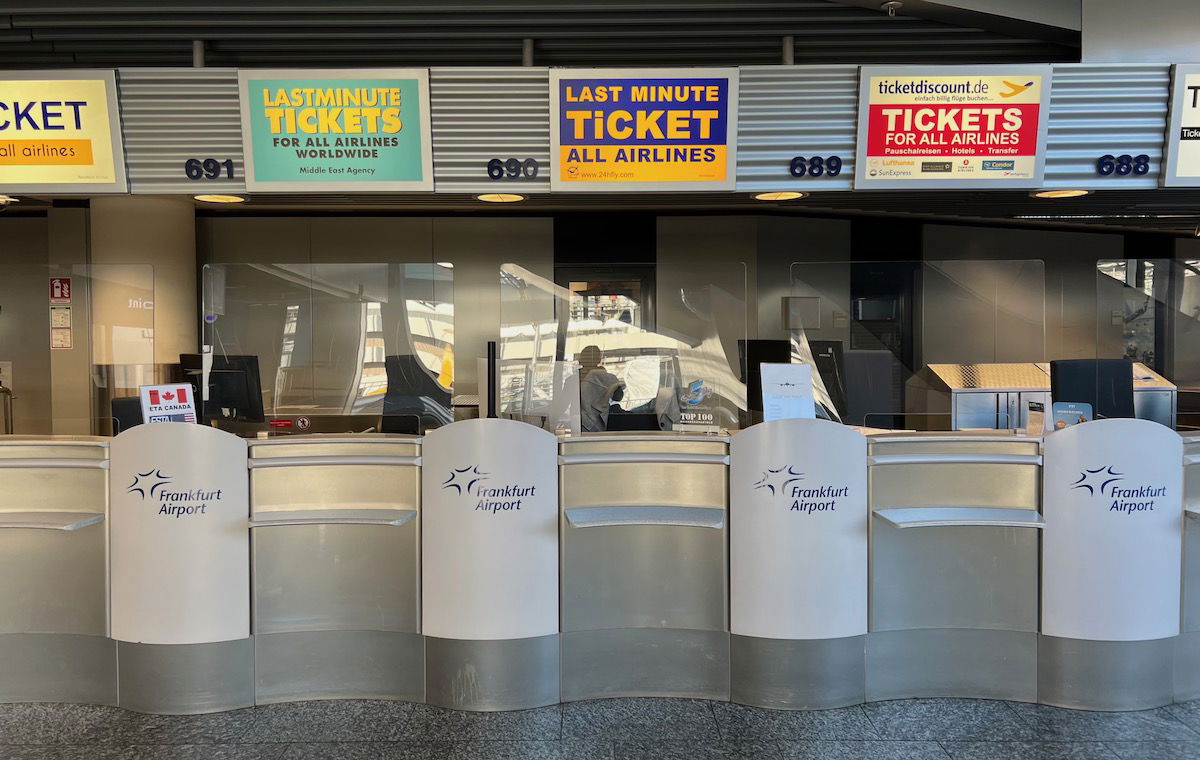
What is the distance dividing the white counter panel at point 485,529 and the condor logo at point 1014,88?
275 centimetres

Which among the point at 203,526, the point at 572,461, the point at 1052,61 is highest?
the point at 1052,61

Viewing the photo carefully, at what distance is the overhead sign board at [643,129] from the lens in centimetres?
369

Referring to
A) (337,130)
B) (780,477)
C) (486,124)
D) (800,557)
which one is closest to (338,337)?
(337,130)

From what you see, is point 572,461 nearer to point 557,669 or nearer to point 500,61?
point 557,669

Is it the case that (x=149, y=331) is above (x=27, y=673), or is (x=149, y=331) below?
above

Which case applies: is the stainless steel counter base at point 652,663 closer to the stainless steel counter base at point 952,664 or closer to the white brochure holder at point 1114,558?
the stainless steel counter base at point 952,664

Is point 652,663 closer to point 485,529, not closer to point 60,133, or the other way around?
point 485,529

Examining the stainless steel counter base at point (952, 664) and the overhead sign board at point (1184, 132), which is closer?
the stainless steel counter base at point (952, 664)

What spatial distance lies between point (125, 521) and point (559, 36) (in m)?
2.85

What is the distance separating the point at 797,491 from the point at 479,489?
1.12 metres

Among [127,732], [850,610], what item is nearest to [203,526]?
[127,732]

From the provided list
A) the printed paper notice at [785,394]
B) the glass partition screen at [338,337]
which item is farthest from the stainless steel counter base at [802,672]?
the glass partition screen at [338,337]

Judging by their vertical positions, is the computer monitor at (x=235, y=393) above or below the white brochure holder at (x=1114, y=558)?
above

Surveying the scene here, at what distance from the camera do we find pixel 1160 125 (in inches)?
149
